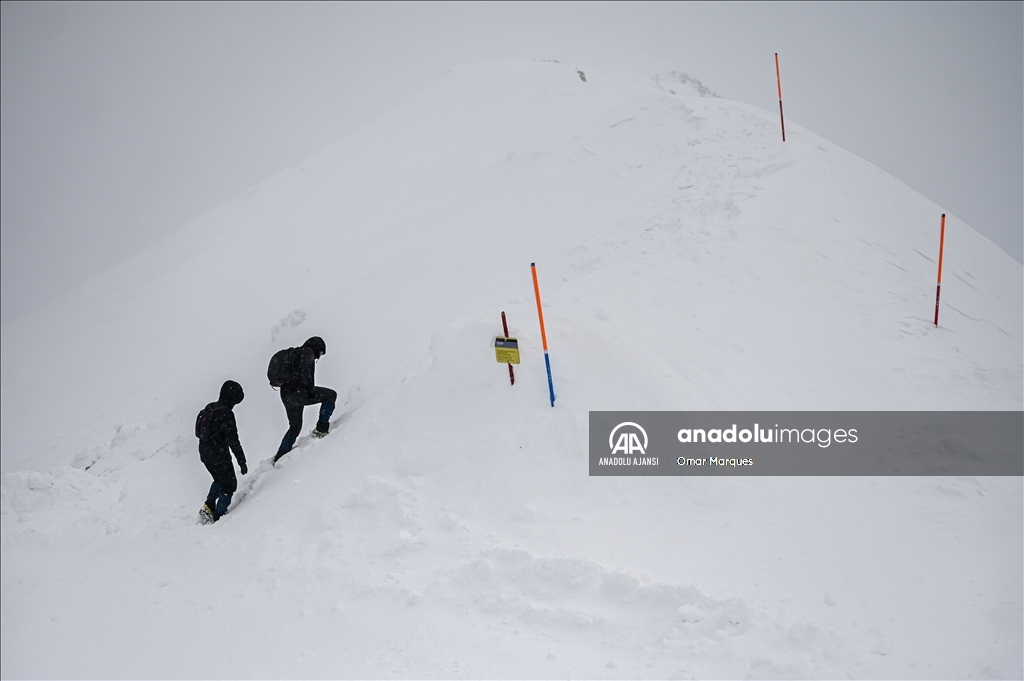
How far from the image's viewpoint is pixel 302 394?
27.3 feet

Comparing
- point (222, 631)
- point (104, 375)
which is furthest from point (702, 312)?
point (104, 375)

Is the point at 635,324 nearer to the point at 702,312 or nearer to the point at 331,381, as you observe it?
the point at 702,312

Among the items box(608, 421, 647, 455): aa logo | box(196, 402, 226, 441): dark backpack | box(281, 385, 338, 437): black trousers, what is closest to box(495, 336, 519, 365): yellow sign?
box(608, 421, 647, 455): aa logo

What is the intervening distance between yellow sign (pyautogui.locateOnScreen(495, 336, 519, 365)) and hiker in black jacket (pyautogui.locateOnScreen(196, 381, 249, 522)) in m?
3.05

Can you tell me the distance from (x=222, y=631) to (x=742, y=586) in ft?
13.8

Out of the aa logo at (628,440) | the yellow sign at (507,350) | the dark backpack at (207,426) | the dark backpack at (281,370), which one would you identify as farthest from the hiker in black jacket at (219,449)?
the aa logo at (628,440)

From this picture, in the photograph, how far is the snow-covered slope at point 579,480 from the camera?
5.09m

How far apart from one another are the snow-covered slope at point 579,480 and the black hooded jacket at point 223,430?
65cm

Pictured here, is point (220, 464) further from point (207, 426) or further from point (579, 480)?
point (579, 480)

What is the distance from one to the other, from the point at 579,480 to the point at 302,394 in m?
3.64

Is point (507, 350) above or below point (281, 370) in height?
above

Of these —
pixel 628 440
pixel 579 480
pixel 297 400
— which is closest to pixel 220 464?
pixel 297 400

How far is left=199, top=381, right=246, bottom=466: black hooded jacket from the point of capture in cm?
774

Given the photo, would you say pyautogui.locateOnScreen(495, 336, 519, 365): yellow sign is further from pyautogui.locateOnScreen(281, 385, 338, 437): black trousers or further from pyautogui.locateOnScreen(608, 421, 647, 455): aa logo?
pyautogui.locateOnScreen(281, 385, 338, 437): black trousers
